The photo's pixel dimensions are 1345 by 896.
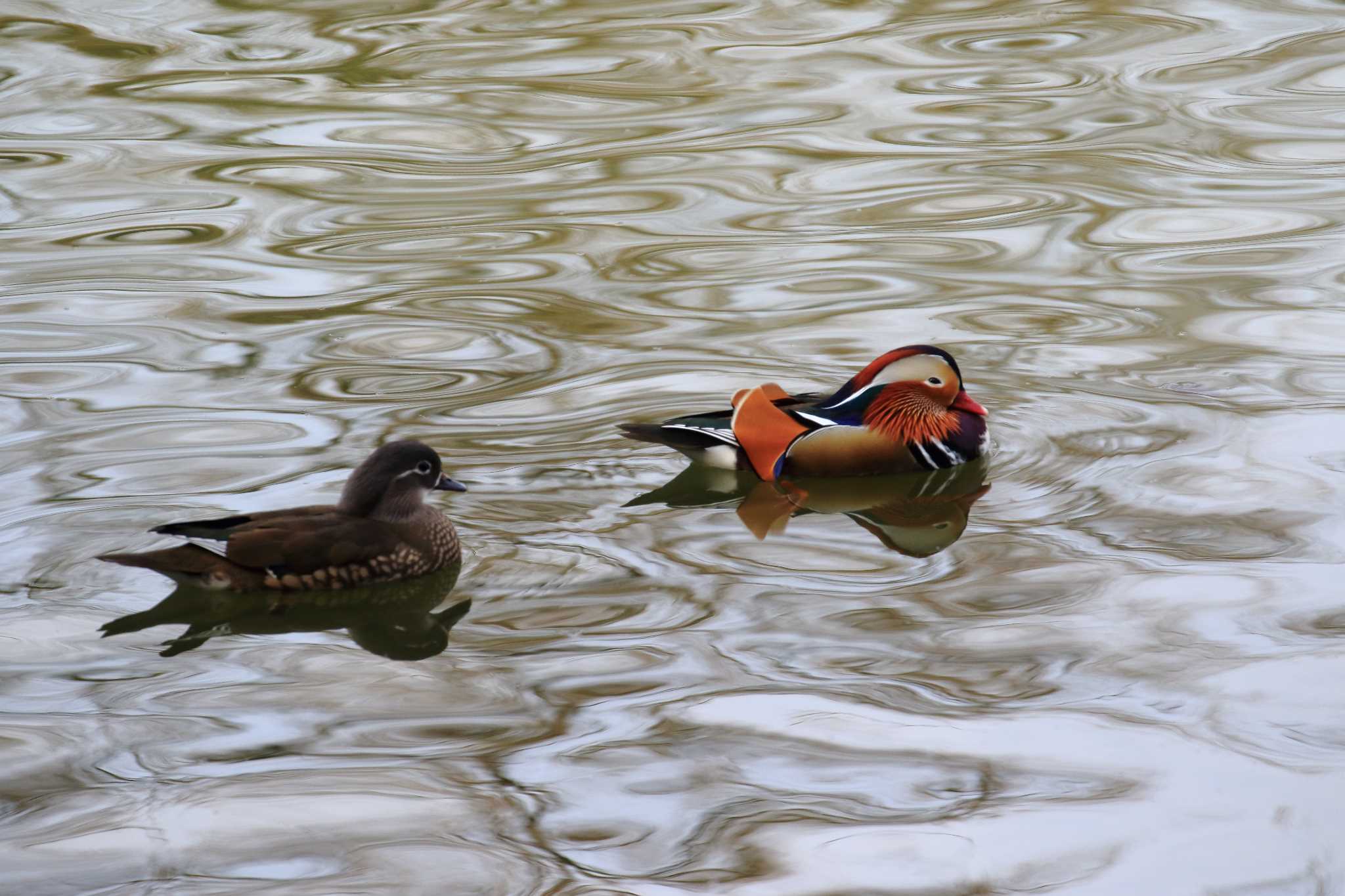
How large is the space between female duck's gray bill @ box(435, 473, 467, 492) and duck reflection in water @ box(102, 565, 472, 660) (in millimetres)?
296

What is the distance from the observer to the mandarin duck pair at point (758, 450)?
560cm

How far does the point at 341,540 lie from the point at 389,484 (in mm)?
269

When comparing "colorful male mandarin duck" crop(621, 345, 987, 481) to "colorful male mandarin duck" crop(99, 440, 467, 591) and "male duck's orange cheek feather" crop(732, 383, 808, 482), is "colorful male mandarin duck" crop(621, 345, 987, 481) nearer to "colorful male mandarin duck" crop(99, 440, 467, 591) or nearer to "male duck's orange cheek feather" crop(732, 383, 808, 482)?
"male duck's orange cheek feather" crop(732, 383, 808, 482)

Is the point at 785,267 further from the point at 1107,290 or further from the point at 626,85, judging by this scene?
the point at 626,85

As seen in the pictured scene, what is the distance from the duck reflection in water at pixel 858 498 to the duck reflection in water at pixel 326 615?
1.00 metres

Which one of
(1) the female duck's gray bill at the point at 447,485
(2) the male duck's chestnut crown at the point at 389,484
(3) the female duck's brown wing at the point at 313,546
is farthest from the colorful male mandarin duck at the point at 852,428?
(3) the female duck's brown wing at the point at 313,546

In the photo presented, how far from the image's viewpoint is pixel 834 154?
10938mm

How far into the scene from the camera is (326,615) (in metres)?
5.50

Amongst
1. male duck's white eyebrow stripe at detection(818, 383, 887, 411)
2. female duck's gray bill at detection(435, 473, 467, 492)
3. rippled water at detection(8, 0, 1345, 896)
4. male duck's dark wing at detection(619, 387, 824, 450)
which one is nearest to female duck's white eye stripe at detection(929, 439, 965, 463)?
rippled water at detection(8, 0, 1345, 896)

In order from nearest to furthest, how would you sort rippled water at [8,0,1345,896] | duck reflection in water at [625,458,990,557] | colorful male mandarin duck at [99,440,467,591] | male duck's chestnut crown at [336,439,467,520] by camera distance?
1. rippled water at [8,0,1345,896]
2. colorful male mandarin duck at [99,440,467,591]
3. male duck's chestnut crown at [336,439,467,520]
4. duck reflection in water at [625,458,990,557]

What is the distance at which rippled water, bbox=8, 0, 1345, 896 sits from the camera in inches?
167

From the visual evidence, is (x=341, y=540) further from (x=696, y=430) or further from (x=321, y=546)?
(x=696, y=430)

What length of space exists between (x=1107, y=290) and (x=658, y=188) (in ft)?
9.66

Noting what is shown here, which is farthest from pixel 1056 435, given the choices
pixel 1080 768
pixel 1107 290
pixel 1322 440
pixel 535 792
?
pixel 535 792
